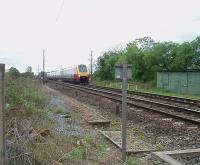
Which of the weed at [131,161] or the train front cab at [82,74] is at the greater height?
the train front cab at [82,74]

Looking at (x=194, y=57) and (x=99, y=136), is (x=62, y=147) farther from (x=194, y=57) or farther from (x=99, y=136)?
(x=194, y=57)

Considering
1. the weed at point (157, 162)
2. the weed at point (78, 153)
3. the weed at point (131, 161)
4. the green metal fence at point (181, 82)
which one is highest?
the green metal fence at point (181, 82)

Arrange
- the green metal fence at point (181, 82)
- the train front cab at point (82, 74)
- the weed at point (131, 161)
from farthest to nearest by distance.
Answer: the train front cab at point (82, 74)
the green metal fence at point (181, 82)
the weed at point (131, 161)

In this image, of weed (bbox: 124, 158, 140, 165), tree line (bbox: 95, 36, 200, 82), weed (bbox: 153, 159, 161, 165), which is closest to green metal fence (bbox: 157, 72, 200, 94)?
tree line (bbox: 95, 36, 200, 82)

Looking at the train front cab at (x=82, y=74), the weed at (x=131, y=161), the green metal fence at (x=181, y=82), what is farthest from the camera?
the train front cab at (x=82, y=74)

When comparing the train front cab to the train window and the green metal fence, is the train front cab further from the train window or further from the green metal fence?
the green metal fence

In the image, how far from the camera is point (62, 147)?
7.96 metres

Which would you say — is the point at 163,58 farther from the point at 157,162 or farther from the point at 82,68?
the point at 157,162

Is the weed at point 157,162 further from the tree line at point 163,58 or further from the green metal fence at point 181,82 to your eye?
the tree line at point 163,58

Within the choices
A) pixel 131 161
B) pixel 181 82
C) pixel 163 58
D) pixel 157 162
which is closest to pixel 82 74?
pixel 163 58

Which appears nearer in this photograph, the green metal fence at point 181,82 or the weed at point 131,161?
the weed at point 131,161

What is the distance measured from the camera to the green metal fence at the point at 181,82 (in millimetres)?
39909

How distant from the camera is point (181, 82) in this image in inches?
1634

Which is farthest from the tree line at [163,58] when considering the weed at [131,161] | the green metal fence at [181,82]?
the weed at [131,161]
